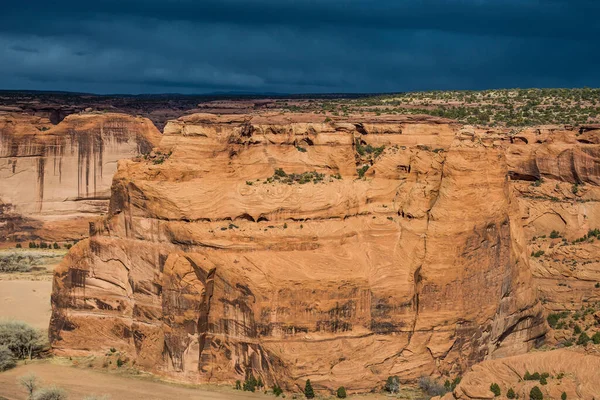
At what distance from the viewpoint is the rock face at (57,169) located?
6725 cm

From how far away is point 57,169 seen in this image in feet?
223

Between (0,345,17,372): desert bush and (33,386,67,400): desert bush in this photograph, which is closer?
(33,386,67,400): desert bush

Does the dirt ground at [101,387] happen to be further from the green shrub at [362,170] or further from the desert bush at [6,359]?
the green shrub at [362,170]

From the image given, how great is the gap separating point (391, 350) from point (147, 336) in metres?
9.14

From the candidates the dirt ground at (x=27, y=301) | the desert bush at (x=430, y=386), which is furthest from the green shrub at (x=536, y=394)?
the dirt ground at (x=27, y=301)

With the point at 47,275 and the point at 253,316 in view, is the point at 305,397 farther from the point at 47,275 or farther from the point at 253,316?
the point at 47,275

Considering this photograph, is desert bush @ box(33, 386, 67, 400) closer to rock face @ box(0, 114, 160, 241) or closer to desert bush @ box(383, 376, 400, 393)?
desert bush @ box(383, 376, 400, 393)

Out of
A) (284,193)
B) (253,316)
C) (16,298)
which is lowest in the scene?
(16,298)

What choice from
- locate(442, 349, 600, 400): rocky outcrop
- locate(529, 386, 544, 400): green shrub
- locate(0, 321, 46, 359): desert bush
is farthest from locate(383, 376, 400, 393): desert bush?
locate(0, 321, 46, 359): desert bush

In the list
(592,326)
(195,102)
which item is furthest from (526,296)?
(195,102)

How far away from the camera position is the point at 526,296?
1613 inches

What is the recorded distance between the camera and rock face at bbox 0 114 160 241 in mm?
67250

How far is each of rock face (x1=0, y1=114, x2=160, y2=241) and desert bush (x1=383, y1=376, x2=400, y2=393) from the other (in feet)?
122

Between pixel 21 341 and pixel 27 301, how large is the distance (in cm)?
1064
